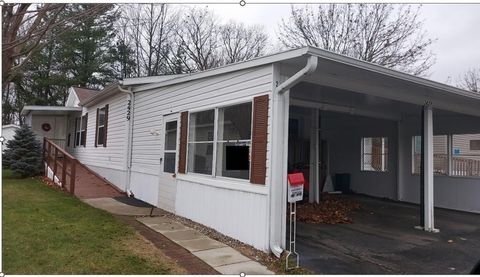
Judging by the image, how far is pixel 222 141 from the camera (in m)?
6.98

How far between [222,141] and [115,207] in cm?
367

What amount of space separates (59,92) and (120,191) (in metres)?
19.9

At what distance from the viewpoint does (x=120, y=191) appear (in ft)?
37.9

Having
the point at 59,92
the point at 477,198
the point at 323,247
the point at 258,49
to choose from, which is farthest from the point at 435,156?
the point at 59,92

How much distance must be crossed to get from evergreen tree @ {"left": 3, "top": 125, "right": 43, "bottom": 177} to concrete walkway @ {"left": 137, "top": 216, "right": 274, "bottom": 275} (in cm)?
813

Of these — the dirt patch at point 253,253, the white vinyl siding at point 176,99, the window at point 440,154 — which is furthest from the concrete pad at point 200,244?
the window at point 440,154

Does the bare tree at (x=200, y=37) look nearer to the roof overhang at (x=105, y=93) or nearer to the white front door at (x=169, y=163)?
the roof overhang at (x=105, y=93)

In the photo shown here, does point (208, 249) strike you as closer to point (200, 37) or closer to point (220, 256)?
point (220, 256)

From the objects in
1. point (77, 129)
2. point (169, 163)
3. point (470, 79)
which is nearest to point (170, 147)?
point (169, 163)

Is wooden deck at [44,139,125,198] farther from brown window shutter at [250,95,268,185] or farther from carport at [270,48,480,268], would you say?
brown window shutter at [250,95,268,185]

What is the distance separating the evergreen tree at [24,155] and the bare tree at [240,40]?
750 inches

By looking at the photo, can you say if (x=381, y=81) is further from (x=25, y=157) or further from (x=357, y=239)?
(x=25, y=157)

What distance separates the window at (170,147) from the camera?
8930 mm

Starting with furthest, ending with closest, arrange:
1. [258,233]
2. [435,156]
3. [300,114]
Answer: [300,114]
[435,156]
[258,233]
